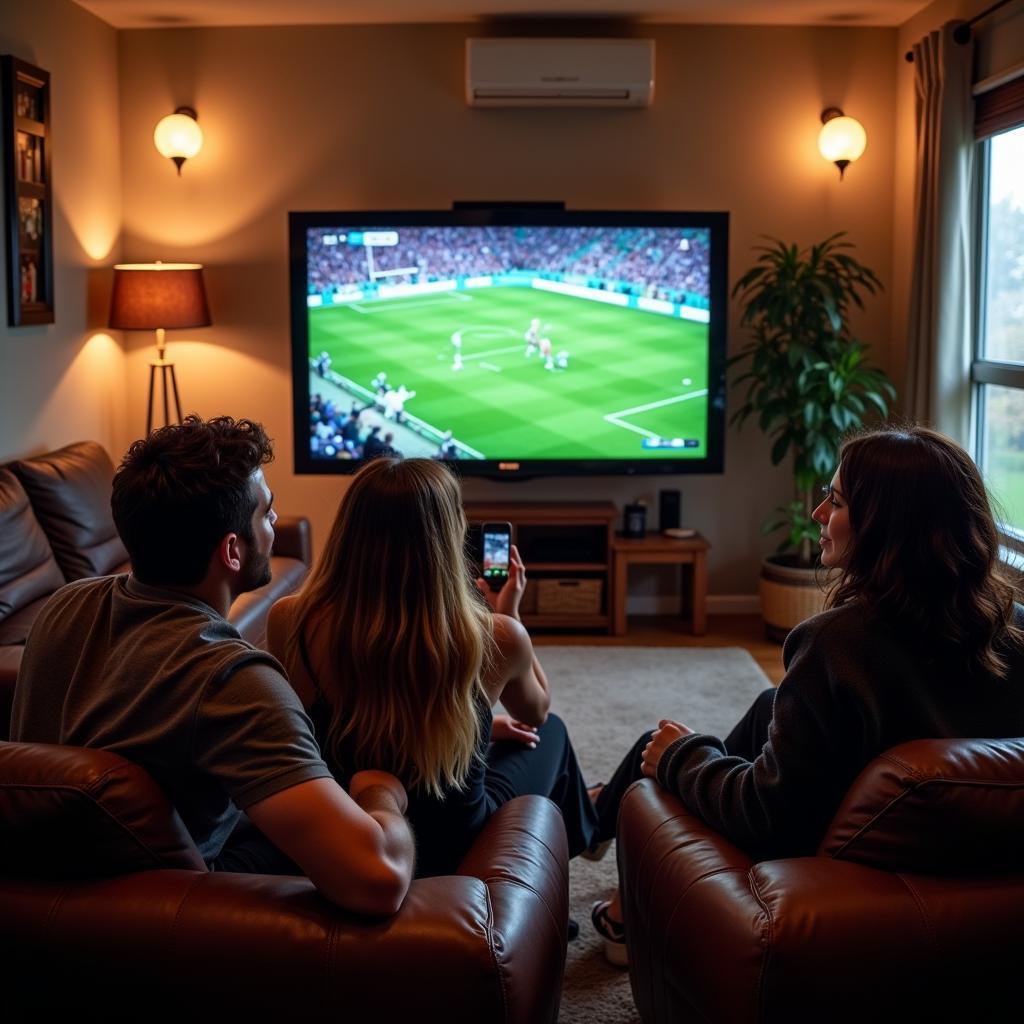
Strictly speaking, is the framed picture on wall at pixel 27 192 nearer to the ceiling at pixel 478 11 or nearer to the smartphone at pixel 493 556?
the ceiling at pixel 478 11

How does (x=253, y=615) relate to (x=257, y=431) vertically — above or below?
below

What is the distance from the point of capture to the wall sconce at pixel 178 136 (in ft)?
17.6

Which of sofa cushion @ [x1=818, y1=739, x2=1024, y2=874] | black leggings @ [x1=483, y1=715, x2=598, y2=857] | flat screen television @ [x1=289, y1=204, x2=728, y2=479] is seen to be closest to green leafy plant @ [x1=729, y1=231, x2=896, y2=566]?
flat screen television @ [x1=289, y1=204, x2=728, y2=479]

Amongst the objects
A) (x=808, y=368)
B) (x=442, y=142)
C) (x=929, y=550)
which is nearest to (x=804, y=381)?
(x=808, y=368)

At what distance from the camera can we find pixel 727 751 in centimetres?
229

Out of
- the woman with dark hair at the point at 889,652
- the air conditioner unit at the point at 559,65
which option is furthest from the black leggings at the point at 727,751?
the air conditioner unit at the point at 559,65

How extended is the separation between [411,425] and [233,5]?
72.7 inches

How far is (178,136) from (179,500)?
4.24 meters

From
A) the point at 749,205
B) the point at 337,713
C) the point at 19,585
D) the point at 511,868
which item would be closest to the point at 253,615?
the point at 19,585

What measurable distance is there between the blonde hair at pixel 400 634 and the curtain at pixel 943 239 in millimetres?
3434

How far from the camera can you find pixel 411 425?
17.9 ft

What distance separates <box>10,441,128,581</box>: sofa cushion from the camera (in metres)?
4.18

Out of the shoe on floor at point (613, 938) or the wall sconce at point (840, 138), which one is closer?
the shoe on floor at point (613, 938)

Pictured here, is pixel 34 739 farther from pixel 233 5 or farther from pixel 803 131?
pixel 803 131
